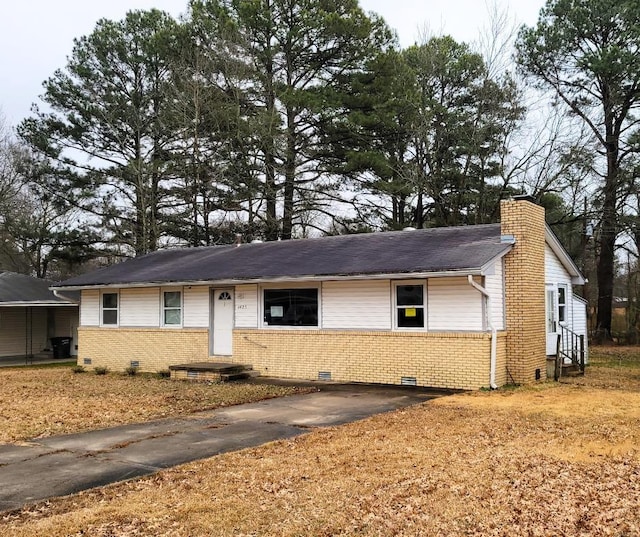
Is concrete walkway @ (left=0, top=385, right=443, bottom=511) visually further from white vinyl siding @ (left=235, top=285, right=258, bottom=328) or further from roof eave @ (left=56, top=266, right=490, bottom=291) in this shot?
white vinyl siding @ (left=235, top=285, right=258, bottom=328)

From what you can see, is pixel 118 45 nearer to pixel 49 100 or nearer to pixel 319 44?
pixel 49 100

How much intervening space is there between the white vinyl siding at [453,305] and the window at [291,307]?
3072 millimetres

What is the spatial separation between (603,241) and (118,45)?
23.8 meters

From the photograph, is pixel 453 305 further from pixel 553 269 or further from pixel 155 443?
pixel 155 443

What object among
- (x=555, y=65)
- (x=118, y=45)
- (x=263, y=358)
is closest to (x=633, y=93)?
(x=555, y=65)

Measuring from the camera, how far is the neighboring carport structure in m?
23.5

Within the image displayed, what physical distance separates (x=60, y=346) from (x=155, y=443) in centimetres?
1839

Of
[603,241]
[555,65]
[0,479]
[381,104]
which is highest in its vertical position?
[555,65]

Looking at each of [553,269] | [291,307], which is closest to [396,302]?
[291,307]

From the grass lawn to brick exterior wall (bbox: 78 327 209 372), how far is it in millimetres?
9031

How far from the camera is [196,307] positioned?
17359 mm

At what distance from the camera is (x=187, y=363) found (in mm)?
17297

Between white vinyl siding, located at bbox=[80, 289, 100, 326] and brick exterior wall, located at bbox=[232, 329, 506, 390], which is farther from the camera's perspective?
white vinyl siding, located at bbox=[80, 289, 100, 326]

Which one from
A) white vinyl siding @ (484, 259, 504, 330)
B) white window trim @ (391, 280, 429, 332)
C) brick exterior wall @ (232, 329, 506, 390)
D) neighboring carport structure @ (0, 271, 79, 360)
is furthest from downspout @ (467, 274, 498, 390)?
neighboring carport structure @ (0, 271, 79, 360)
